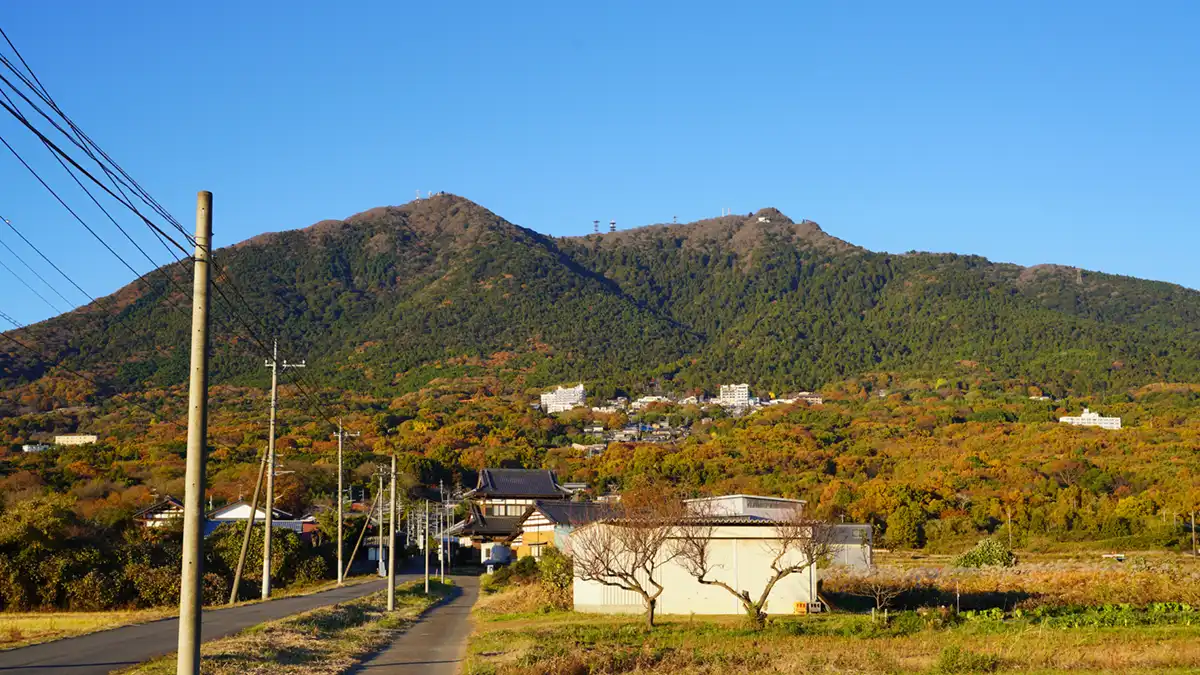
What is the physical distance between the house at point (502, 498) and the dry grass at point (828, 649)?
5738cm

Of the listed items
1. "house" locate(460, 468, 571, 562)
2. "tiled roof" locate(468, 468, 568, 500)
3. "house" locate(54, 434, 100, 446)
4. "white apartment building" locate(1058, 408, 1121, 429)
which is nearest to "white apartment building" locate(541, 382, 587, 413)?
"house" locate(54, 434, 100, 446)

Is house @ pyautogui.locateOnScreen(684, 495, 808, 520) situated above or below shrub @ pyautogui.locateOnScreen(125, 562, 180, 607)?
above

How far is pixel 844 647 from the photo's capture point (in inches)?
914

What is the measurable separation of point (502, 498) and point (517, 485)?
182cm

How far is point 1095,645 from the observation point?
22500mm

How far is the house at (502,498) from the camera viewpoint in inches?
3401

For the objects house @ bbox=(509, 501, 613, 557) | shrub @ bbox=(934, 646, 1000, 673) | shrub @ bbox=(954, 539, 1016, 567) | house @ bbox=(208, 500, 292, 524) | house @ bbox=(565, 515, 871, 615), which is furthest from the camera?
house @ bbox=(208, 500, 292, 524)

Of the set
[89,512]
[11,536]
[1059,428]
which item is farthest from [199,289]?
[1059,428]

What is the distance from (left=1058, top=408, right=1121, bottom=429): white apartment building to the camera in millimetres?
120819

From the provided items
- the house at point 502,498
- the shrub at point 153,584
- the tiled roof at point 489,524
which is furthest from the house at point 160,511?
the shrub at point 153,584

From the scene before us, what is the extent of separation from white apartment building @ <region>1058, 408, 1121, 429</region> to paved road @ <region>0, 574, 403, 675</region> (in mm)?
104803

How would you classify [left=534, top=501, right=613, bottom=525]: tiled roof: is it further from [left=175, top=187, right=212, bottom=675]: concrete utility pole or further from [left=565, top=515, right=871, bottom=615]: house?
[left=175, top=187, right=212, bottom=675]: concrete utility pole

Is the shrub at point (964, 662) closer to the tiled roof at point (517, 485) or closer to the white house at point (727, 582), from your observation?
the white house at point (727, 582)

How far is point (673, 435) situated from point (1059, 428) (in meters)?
51.5
